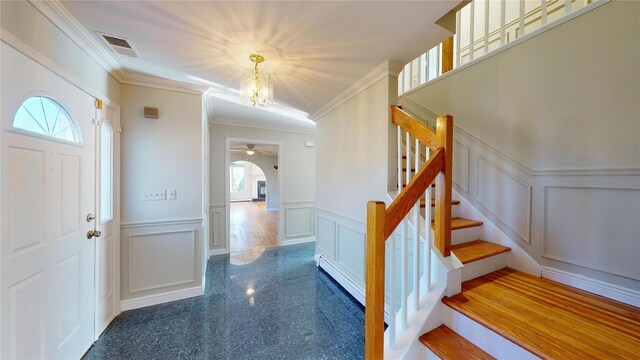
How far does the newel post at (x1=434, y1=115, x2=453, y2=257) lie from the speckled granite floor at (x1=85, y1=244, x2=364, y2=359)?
113 centimetres

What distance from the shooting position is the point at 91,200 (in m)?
1.82

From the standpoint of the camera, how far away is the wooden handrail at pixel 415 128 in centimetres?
153

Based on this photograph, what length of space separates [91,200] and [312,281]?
Answer: 2402mm

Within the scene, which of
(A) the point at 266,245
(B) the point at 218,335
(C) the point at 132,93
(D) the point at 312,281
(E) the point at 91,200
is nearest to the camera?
(E) the point at 91,200

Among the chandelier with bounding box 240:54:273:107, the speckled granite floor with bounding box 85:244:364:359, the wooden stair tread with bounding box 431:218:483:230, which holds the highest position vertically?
the chandelier with bounding box 240:54:273:107

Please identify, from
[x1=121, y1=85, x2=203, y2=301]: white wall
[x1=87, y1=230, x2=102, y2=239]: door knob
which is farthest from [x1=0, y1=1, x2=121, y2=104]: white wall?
[x1=87, y1=230, x2=102, y2=239]: door knob

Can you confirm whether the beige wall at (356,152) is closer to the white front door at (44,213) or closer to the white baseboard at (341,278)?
the white baseboard at (341,278)

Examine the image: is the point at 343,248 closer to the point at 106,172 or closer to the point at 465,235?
the point at 465,235

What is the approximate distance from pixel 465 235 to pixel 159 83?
345 centimetres

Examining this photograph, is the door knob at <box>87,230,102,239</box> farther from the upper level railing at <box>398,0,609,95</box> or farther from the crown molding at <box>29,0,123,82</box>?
the upper level railing at <box>398,0,609,95</box>

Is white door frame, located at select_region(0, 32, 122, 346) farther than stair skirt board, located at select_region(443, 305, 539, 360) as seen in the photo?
Yes

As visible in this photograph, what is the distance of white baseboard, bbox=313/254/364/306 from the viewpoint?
245cm

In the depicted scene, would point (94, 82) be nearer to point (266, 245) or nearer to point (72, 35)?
point (72, 35)

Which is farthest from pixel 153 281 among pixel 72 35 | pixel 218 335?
pixel 72 35
